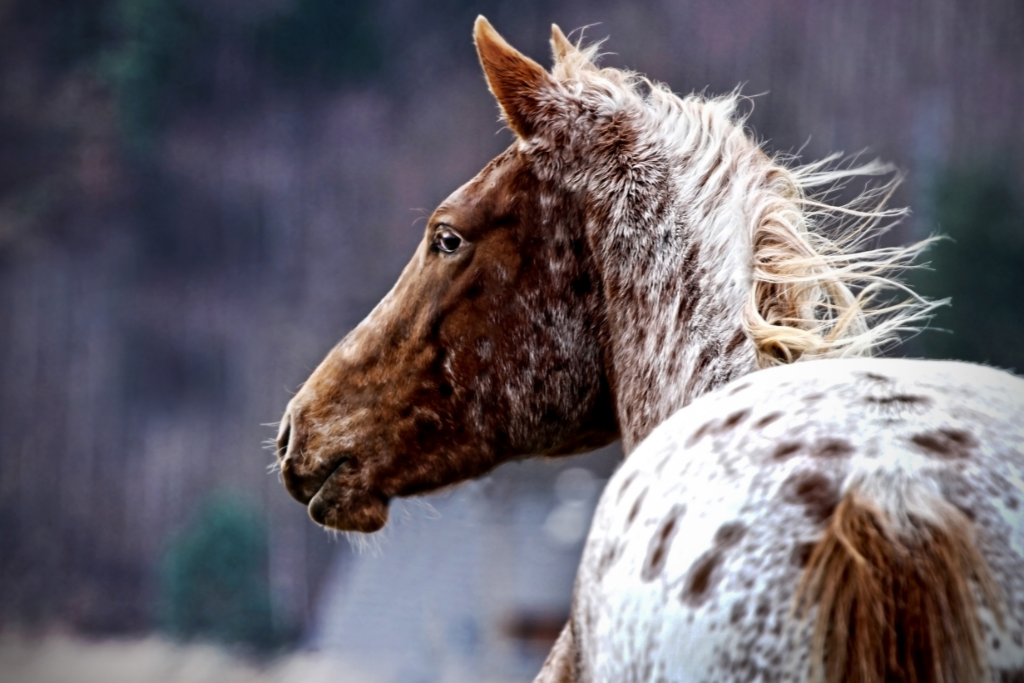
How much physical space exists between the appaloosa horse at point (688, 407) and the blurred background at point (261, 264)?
4.24 feet

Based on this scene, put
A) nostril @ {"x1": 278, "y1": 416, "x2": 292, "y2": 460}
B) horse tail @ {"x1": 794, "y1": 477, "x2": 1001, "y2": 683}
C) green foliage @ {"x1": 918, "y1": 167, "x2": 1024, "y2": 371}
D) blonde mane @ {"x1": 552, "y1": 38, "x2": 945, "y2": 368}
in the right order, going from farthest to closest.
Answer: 1. green foliage @ {"x1": 918, "y1": 167, "x2": 1024, "y2": 371}
2. nostril @ {"x1": 278, "y1": 416, "x2": 292, "y2": 460}
3. blonde mane @ {"x1": 552, "y1": 38, "x2": 945, "y2": 368}
4. horse tail @ {"x1": 794, "y1": 477, "x2": 1001, "y2": 683}

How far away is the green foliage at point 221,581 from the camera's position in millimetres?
2188

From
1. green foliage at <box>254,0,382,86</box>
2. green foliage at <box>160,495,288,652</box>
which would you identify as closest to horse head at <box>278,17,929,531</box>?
green foliage at <box>160,495,288,652</box>

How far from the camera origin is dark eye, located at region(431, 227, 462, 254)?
0.79 metres

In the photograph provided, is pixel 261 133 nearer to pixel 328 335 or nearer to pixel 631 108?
pixel 328 335

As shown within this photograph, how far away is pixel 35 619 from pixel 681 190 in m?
2.32

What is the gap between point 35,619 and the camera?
2260mm

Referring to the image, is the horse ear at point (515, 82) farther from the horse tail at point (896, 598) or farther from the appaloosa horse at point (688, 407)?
the horse tail at point (896, 598)

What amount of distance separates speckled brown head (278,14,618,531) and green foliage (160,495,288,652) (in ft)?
4.98

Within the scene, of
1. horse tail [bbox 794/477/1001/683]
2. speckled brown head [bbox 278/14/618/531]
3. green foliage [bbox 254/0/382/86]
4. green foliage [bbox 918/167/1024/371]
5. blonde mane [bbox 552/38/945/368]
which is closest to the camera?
horse tail [bbox 794/477/1001/683]

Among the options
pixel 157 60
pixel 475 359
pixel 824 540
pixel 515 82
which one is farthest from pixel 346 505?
pixel 157 60

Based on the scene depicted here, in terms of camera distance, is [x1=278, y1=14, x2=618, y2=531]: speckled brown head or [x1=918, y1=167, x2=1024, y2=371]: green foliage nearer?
[x1=278, y1=14, x2=618, y2=531]: speckled brown head

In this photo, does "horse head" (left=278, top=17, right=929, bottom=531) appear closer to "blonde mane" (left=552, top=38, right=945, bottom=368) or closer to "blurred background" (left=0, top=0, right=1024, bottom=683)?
"blonde mane" (left=552, top=38, right=945, bottom=368)

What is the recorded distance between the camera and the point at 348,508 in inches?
32.6
